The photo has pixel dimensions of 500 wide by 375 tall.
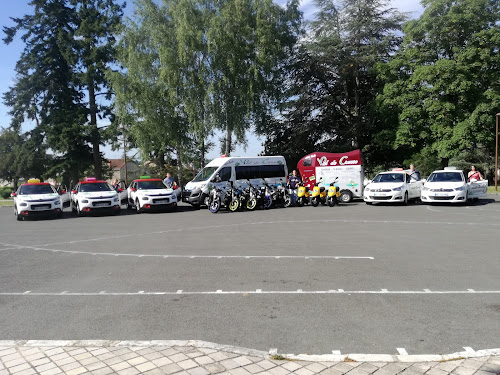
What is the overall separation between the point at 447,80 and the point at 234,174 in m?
20.9

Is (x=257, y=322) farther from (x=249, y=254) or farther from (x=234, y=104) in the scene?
(x=234, y=104)

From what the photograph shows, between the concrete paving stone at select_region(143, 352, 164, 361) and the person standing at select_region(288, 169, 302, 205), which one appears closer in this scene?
the concrete paving stone at select_region(143, 352, 164, 361)

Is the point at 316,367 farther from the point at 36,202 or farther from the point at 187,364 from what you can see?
the point at 36,202

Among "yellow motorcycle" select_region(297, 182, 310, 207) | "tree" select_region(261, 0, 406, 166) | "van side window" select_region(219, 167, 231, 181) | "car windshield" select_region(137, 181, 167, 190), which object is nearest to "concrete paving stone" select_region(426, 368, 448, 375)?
"yellow motorcycle" select_region(297, 182, 310, 207)

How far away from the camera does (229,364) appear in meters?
3.62

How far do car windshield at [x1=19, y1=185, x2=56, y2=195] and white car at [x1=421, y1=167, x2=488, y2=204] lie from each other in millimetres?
16713

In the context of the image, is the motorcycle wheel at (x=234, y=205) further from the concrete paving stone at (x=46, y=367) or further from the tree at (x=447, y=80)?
the tree at (x=447, y=80)

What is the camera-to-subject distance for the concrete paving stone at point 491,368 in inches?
136

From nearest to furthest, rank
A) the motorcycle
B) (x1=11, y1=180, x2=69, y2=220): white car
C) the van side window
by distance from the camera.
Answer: (x1=11, y1=180, x2=69, y2=220): white car
the motorcycle
the van side window

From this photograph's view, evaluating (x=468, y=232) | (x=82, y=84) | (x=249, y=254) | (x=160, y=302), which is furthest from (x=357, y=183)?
(x=82, y=84)

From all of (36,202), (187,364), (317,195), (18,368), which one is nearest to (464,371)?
(187,364)

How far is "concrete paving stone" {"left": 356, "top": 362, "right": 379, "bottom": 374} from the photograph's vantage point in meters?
3.51

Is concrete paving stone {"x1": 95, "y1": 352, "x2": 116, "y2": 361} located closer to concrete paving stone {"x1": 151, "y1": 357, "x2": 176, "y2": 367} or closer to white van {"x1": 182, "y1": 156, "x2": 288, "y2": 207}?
concrete paving stone {"x1": 151, "y1": 357, "x2": 176, "y2": 367}

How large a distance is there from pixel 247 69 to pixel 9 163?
41.8 metres
